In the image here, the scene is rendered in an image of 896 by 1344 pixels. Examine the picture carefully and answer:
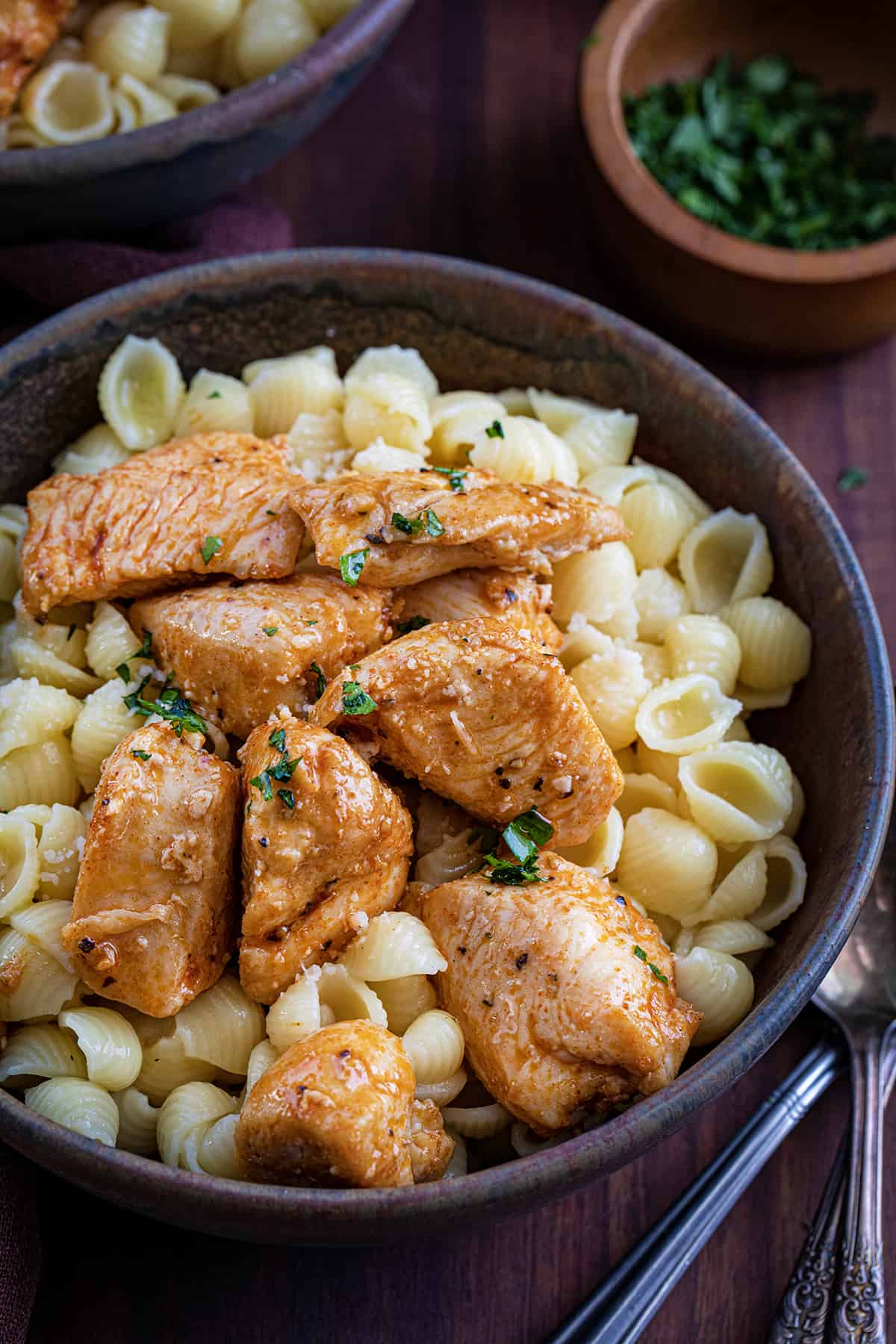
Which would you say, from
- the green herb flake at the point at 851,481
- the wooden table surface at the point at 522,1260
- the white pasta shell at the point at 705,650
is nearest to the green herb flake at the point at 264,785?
the wooden table surface at the point at 522,1260

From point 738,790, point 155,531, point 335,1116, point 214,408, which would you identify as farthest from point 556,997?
point 214,408

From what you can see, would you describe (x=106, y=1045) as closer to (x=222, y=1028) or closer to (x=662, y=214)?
(x=222, y=1028)

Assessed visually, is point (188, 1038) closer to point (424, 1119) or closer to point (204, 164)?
point (424, 1119)

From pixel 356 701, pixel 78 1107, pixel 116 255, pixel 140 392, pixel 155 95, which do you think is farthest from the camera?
pixel 155 95

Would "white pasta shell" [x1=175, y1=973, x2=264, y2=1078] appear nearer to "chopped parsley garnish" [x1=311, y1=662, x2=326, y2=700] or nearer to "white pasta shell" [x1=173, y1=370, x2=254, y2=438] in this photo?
"chopped parsley garnish" [x1=311, y1=662, x2=326, y2=700]

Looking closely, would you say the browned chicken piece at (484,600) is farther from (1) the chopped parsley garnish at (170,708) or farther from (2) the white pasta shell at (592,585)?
(1) the chopped parsley garnish at (170,708)

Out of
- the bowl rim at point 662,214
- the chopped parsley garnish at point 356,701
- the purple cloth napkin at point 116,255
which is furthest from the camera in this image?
the bowl rim at point 662,214

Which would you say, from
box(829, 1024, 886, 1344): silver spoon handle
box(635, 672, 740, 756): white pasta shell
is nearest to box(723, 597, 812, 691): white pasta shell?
box(635, 672, 740, 756): white pasta shell
